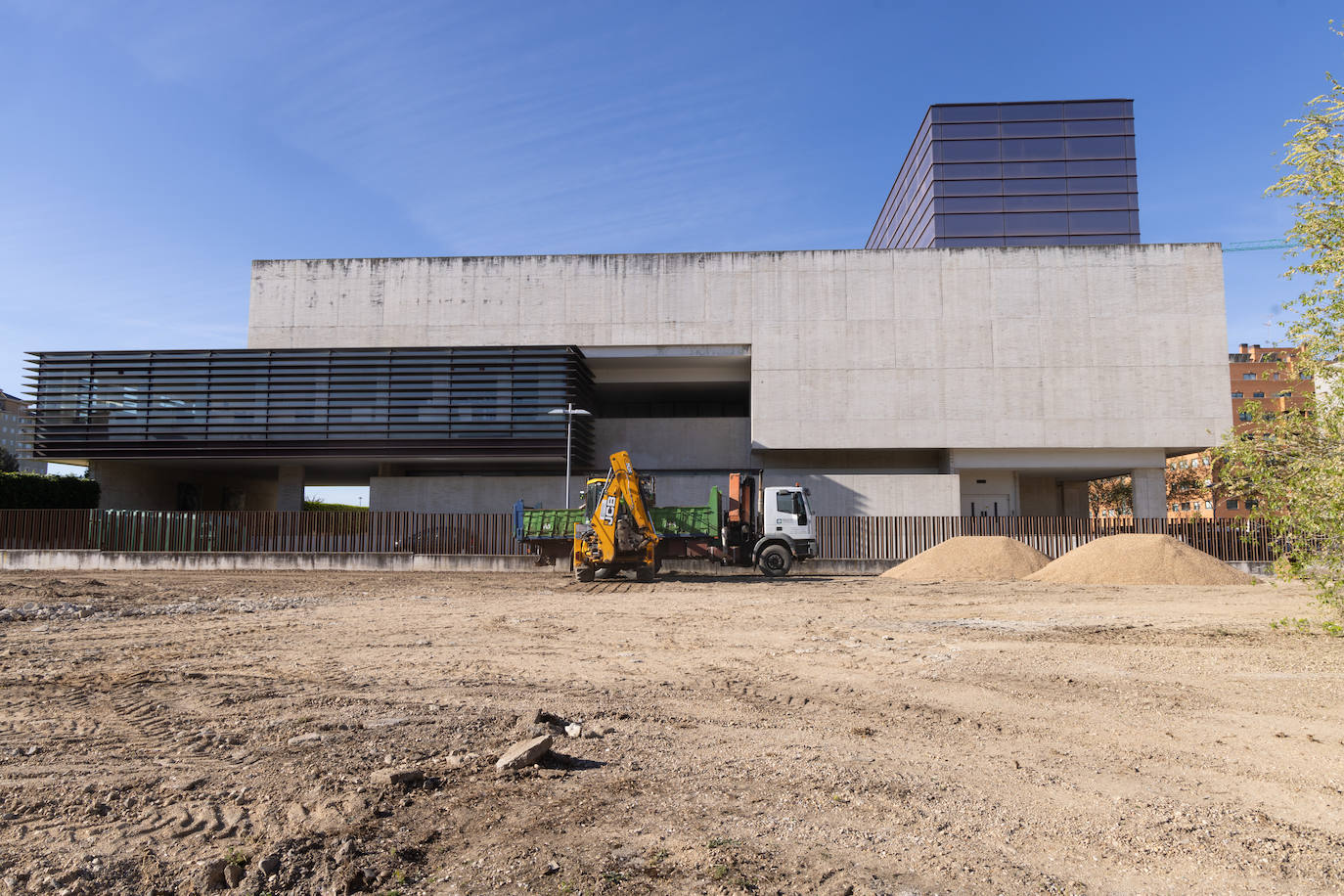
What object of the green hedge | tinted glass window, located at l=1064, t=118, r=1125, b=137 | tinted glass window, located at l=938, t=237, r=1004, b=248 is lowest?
the green hedge

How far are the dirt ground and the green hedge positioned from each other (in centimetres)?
2627

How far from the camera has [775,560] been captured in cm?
2412

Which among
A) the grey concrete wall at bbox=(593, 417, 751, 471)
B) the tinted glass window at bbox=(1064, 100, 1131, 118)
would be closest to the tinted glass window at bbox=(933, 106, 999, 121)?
the tinted glass window at bbox=(1064, 100, 1131, 118)

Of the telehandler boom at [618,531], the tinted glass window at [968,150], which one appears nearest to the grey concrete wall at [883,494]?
the telehandler boom at [618,531]

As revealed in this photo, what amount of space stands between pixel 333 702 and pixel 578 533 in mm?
15668

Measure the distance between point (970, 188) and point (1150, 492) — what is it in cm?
6254

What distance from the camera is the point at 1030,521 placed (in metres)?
28.9

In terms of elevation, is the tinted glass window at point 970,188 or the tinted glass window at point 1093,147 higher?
the tinted glass window at point 1093,147

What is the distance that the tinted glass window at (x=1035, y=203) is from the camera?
3398 inches

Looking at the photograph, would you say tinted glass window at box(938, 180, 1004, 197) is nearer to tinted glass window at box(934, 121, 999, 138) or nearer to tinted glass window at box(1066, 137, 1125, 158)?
tinted glass window at box(934, 121, 999, 138)

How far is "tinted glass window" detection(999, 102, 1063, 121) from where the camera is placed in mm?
86562

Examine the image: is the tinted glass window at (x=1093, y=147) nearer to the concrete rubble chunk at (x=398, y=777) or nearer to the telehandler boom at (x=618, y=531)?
the telehandler boom at (x=618, y=531)

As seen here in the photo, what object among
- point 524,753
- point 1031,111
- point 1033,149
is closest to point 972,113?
point 1031,111

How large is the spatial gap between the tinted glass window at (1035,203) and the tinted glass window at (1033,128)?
275 inches
